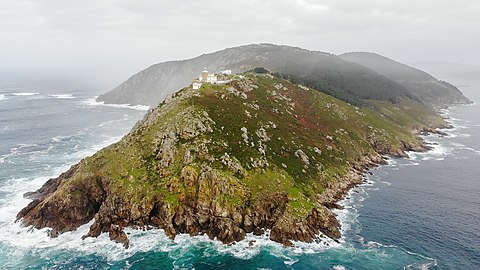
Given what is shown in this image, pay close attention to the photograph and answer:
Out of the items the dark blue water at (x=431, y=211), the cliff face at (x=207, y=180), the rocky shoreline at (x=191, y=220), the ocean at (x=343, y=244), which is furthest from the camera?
the cliff face at (x=207, y=180)

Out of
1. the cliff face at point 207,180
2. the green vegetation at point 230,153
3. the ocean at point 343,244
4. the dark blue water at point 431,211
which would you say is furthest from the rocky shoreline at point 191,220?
the dark blue water at point 431,211

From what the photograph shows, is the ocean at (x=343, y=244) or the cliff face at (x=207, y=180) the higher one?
the cliff face at (x=207, y=180)

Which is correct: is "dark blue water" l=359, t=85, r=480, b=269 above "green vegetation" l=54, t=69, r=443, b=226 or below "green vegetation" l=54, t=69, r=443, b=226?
below

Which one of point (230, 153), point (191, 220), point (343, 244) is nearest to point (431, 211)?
point (343, 244)

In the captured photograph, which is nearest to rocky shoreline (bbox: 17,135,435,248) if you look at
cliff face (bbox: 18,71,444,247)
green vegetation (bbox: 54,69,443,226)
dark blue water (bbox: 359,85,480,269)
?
cliff face (bbox: 18,71,444,247)

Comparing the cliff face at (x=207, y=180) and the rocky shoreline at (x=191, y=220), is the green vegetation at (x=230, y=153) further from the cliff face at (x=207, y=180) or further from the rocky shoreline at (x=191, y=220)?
the rocky shoreline at (x=191, y=220)

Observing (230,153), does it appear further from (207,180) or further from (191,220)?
(191,220)

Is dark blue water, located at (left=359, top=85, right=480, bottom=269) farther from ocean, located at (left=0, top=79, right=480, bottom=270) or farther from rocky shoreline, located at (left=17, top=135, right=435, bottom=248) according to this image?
rocky shoreline, located at (left=17, top=135, right=435, bottom=248)

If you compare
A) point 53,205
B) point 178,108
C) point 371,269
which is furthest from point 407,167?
point 53,205

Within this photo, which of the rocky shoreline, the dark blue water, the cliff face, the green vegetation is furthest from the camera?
the green vegetation

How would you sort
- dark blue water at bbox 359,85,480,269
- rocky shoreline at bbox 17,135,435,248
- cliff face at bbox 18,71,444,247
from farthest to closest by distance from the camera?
cliff face at bbox 18,71,444,247 → rocky shoreline at bbox 17,135,435,248 → dark blue water at bbox 359,85,480,269
